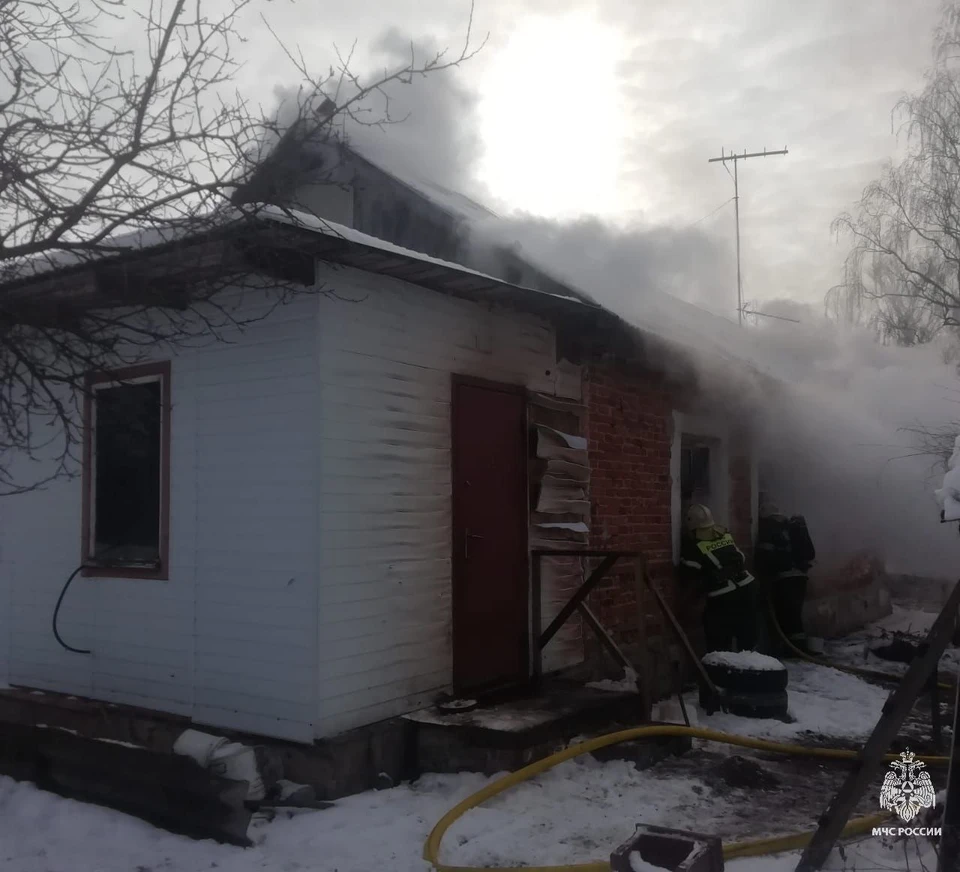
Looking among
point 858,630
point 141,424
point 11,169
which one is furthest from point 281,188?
point 858,630

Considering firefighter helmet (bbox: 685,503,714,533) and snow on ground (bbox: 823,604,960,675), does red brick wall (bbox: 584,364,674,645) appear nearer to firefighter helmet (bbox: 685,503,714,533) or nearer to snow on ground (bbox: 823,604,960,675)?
Answer: firefighter helmet (bbox: 685,503,714,533)

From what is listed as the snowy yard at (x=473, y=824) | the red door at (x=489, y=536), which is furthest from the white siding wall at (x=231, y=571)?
the red door at (x=489, y=536)

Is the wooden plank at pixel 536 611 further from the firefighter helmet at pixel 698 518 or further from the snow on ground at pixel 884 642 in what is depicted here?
the snow on ground at pixel 884 642

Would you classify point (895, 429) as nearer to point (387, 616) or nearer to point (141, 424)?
point (387, 616)

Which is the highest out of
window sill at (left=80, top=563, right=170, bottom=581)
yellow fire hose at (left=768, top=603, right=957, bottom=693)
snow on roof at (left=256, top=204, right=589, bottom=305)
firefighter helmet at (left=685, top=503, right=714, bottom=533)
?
snow on roof at (left=256, top=204, right=589, bottom=305)

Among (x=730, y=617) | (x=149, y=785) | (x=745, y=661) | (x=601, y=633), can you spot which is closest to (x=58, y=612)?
(x=149, y=785)

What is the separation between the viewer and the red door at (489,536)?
6297 mm

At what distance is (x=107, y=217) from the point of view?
4.38 meters

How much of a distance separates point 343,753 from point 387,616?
877mm

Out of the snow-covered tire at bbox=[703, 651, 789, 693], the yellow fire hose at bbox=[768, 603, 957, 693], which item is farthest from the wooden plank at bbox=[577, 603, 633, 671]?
the yellow fire hose at bbox=[768, 603, 957, 693]

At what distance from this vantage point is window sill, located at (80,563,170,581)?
19.6 feet

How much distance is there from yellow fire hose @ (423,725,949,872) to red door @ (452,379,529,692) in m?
1.20

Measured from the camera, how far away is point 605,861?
13.7ft

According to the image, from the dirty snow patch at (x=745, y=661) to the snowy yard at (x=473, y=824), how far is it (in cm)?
124
